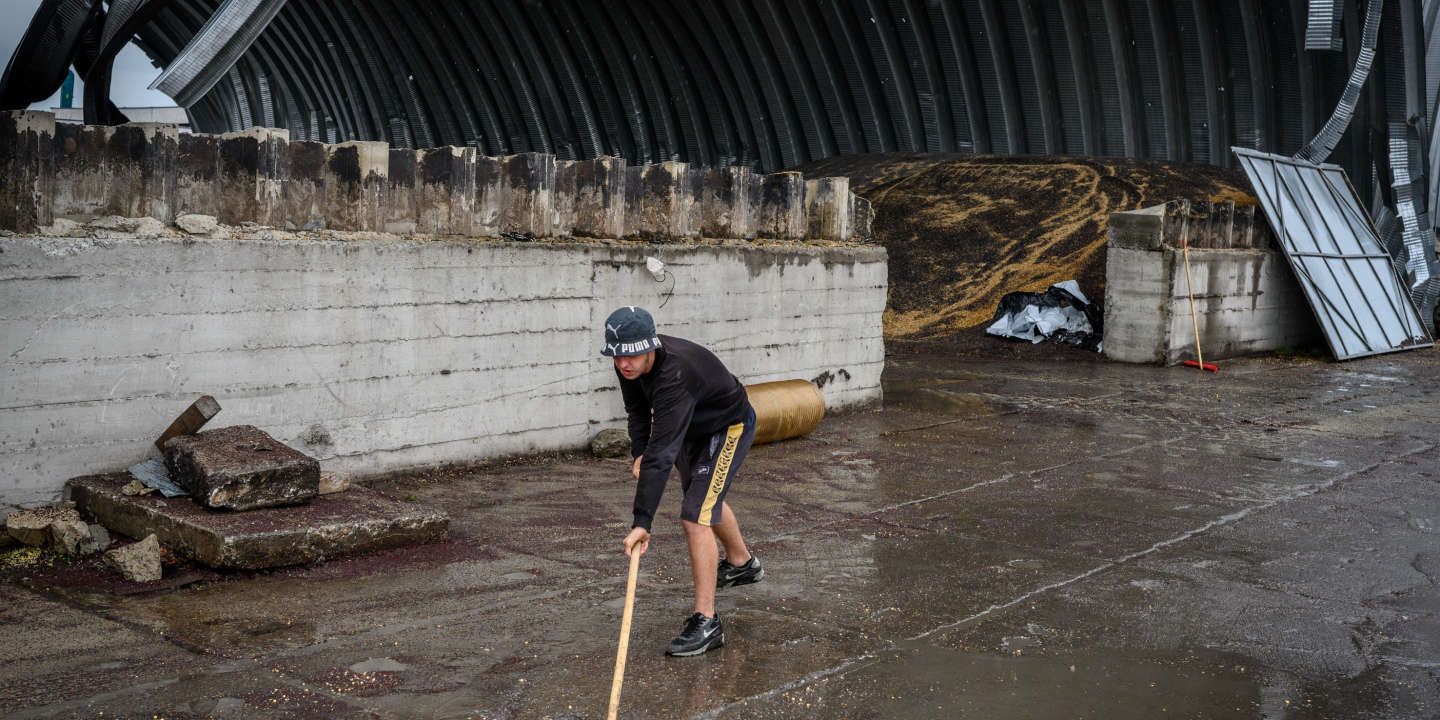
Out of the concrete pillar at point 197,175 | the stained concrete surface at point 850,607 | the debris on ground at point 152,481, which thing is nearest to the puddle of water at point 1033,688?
the stained concrete surface at point 850,607

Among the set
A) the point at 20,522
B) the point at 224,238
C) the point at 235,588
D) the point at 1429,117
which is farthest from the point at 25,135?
the point at 1429,117

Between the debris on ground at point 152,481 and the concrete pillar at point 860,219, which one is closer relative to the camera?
the debris on ground at point 152,481

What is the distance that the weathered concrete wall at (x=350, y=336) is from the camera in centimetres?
740

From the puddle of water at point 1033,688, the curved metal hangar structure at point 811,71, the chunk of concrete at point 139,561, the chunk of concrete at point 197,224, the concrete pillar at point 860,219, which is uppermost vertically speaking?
the curved metal hangar structure at point 811,71

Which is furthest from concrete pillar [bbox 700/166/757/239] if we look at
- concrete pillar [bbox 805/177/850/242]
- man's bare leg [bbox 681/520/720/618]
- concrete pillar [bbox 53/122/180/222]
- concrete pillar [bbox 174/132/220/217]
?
man's bare leg [bbox 681/520/720/618]

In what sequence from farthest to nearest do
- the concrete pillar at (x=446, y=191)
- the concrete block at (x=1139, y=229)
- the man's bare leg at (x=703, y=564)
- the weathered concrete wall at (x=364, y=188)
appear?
1. the concrete block at (x=1139, y=229)
2. the concrete pillar at (x=446, y=191)
3. the weathered concrete wall at (x=364, y=188)
4. the man's bare leg at (x=703, y=564)

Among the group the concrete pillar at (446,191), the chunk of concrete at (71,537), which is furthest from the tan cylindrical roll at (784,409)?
the chunk of concrete at (71,537)

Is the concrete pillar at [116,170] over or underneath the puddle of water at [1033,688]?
over

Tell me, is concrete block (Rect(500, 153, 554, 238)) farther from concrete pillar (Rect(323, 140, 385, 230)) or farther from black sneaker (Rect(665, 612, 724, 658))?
black sneaker (Rect(665, 612, 724, 658))

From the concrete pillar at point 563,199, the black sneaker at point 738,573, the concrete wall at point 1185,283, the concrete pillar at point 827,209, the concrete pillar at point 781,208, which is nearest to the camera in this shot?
the black sneaker at point 738,573

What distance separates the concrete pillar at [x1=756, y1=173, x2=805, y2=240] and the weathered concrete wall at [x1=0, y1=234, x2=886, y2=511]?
22 cm

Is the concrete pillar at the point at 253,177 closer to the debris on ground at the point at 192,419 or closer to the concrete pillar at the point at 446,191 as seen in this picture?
the concrete pillar at the point at 446,191

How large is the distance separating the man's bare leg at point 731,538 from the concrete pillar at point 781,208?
6022mm

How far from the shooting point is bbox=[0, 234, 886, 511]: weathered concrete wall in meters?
7.40
